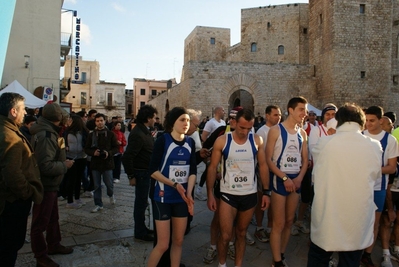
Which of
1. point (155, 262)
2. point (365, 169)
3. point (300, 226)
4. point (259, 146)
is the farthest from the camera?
point (300, 226)

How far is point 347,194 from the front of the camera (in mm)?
2432

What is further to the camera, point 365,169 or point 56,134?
point 56,134

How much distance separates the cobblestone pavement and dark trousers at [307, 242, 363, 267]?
1119mm

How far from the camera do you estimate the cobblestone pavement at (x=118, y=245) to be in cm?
359

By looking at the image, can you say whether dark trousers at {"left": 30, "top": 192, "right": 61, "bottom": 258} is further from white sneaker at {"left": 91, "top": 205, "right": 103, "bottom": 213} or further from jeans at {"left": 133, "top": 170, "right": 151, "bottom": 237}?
white sneaker at {"left": 91, "top": 205, "right": 103, "bottom": 213}

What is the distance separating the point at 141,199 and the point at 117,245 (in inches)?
24.7

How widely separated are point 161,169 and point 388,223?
2.77 m

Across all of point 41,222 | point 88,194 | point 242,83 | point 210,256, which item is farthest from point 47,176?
point 242,83

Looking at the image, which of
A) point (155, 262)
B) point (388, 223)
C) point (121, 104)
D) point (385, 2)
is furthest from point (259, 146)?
point (121, 104)

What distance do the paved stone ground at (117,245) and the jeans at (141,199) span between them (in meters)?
0.10

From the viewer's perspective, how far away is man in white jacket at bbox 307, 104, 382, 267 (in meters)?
2.43

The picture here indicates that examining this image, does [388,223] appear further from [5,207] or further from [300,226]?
[5,207]

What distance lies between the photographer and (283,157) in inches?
135

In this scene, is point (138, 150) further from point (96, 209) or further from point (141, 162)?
point (96, 209)
